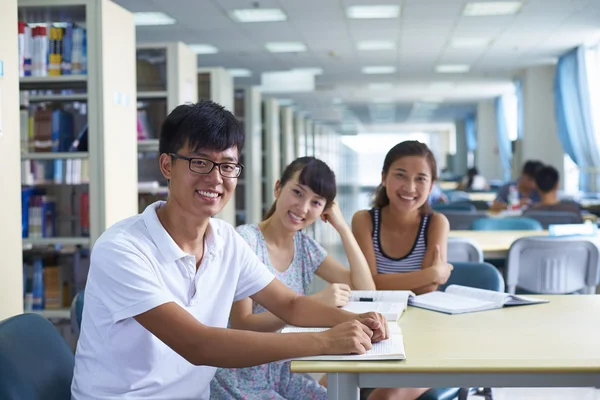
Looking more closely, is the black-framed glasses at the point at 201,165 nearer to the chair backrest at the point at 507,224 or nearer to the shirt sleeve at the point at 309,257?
the shirt sleeve at the point at 309,257

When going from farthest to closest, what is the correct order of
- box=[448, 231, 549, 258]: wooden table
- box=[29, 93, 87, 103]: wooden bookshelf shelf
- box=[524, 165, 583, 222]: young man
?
box=[524, 165, 583, 222]: young man, box=[29, 93, 87, 103]: wooden bookshelf shelf, box=[448, 231, 549, 258]: wooden table

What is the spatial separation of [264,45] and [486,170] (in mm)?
9804

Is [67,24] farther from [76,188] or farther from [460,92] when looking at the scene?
[460,92]

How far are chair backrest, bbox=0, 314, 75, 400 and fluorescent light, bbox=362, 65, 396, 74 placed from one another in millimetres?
10655

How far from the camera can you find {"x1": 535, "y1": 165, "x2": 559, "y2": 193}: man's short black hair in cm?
546

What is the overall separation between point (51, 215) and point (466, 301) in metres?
2.75

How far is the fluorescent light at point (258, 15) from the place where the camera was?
771 cm

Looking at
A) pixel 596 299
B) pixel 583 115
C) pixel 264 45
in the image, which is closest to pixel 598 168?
pixel 583 115

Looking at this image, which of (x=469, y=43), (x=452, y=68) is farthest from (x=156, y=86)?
(x=452, y=68)

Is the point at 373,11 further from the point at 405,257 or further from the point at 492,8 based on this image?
the point at 405,257

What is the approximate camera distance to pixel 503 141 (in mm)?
15797

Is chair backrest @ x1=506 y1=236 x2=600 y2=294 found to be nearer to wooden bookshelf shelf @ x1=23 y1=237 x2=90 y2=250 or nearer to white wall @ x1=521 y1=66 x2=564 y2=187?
wooden bookshelf shelf @ x1=23 y1=237 x2=90 y2=250

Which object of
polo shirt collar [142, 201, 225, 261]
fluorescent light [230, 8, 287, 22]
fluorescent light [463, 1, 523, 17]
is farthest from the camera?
fluorescent light [230, 8, 287, 22]

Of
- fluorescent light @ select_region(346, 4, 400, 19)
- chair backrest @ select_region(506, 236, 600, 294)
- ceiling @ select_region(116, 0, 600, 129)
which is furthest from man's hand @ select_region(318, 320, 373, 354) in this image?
fluorescent light @ select_region(346, 4, 400, 19)
